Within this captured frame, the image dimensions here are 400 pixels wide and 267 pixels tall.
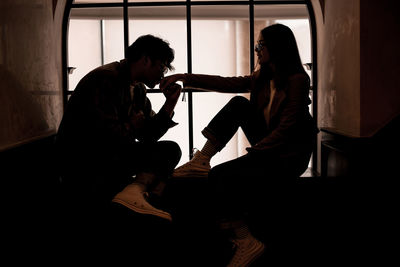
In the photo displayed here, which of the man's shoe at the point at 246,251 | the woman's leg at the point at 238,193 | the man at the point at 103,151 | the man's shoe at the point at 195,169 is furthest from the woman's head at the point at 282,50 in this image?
the man's shoe at the point at 246,251

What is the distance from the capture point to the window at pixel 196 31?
155 inches

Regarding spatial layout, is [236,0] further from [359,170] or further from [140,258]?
[140,258]

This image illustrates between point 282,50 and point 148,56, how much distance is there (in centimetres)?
78

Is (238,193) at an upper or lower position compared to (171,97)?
lower

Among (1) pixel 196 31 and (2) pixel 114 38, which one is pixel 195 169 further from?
(2) pixel 114 38

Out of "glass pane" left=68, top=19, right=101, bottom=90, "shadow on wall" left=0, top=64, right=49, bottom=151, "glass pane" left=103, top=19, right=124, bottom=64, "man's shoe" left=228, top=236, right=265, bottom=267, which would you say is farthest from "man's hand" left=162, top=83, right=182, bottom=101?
"glass pane" left=68, top=19, right=101, bottom=90

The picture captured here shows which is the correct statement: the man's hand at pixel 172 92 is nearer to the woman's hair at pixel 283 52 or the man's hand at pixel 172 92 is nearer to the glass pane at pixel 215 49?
the woman's hair at pixel 283 52

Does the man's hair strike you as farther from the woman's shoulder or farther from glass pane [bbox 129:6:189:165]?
glass pane [bbox 129:6:189:165]

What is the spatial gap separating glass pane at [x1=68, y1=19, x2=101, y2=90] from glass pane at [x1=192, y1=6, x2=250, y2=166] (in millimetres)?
1008

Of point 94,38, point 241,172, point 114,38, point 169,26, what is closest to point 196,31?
point 169,26

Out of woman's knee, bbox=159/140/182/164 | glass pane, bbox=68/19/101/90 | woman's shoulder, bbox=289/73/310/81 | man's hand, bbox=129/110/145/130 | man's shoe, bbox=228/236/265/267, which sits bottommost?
man's shoe, bbox=228/236/265/267

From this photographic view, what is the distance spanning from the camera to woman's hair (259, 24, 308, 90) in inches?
99.0

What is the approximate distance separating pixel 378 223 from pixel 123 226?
4.07 ft

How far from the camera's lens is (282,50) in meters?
2.53
